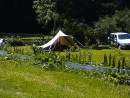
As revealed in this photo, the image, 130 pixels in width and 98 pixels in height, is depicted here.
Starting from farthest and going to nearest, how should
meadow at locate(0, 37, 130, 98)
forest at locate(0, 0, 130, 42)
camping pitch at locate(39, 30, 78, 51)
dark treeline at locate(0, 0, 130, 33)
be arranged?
1. dark treeline at locate(0, 0, 130, 33)
2. forest at locate(0, 0, 130, 42)
3. camping pitch at locate(39, 30, 78, 51)
4. meadow at locate(0, 37, 130, 98)

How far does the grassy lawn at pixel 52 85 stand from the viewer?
11.8 m

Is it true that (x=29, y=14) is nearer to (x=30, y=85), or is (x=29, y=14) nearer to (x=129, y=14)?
(x=129, y=14)

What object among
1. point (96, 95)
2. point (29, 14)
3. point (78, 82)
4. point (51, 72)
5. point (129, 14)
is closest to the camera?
point (96, 95)

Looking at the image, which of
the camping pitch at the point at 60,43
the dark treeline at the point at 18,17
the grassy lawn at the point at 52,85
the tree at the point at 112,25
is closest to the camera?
the grassy lawn at the point at 52,85

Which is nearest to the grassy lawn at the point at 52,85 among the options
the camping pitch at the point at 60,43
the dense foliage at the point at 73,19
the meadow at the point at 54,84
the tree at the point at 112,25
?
the meadow at the point at 54,84

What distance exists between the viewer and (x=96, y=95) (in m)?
12.1

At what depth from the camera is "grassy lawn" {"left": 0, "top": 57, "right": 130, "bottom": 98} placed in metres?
11.8

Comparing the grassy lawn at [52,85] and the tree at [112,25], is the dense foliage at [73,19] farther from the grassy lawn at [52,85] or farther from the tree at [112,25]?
the grassy lawn at [52,85]

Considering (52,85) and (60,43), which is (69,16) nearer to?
(60,43)

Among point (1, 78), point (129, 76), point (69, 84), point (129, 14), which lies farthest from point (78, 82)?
point (129, 14)

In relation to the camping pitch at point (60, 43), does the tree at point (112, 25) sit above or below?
above

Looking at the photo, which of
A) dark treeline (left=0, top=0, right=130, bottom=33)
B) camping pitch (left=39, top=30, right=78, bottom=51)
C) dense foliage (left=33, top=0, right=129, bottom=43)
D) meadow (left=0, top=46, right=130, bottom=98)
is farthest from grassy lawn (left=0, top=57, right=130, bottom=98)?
dark treeline (left=0, top=0, right=130, bottom=33)

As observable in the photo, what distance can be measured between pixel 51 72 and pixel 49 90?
400cm

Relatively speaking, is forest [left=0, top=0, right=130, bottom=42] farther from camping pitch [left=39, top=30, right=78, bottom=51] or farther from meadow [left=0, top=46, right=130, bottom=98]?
meadow [left=0, top=46, right=130, bottom=98]
